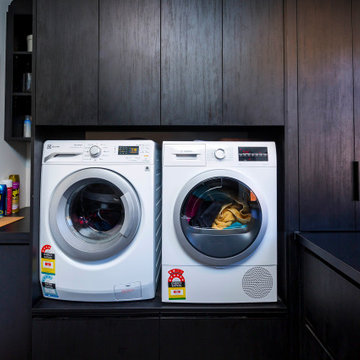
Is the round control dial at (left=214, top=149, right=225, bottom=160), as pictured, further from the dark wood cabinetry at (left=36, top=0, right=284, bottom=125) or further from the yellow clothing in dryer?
the yellow clothing in dryer

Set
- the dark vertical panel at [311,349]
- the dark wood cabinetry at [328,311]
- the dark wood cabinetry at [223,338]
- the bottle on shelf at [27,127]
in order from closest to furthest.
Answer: the dark wood cabinetry at [328,311] < the dark vertical panel at [311,349] < the dark wood cabinetry at [223,338] < the bottle on shelf at [27,127]

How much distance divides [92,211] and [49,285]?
1.54ft

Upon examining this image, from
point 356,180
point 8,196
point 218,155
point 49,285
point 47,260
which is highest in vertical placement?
point 218,155

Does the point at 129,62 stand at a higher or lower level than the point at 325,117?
higher

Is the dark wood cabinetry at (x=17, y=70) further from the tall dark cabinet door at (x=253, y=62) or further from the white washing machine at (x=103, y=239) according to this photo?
the tall dark cabinet door at (x=253, y=62)

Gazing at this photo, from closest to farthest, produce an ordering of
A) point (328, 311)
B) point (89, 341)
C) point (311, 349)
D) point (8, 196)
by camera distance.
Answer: point (328, 311), point (311, 349), point (89, 341), point (8, 196)

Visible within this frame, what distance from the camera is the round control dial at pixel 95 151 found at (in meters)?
1.38

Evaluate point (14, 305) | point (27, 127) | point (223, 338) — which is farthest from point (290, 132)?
point (27, 127)

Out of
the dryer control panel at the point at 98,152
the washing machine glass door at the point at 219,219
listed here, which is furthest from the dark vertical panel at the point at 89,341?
the dryer control panel at the point at 98,152

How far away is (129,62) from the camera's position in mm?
1431

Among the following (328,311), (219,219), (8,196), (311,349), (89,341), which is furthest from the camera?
(8,196)

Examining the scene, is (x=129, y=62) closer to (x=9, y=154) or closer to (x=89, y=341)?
(x=9, y=154)

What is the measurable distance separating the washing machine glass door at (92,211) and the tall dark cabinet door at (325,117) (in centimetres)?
101

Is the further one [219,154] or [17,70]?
[17,70]
